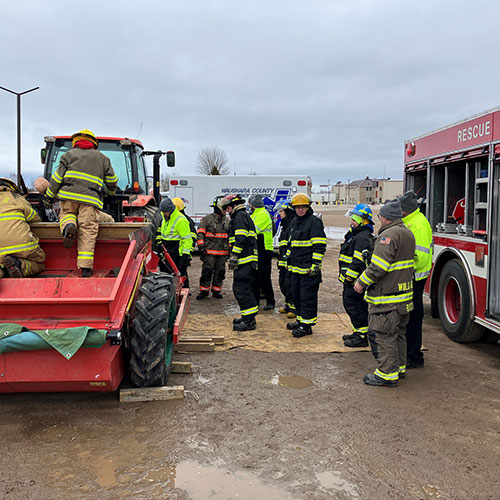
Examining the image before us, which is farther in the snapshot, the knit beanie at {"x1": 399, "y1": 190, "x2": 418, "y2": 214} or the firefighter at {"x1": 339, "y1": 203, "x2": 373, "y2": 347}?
the firefighter at {"x1": 339, "y1": 203, "x2": 373, "y2": 347}

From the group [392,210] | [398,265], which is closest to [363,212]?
[392,210]

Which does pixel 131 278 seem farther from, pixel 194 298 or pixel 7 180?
pixel 194 298

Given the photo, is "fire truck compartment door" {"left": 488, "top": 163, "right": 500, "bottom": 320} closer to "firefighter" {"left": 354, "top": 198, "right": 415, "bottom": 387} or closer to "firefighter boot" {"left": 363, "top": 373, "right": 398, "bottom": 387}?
"firefighter" {"left": 354, "top": 198, "right": 415, "bottom": 387}

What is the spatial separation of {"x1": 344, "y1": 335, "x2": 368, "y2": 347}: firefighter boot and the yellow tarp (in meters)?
0.08

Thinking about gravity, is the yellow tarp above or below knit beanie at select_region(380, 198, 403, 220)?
below

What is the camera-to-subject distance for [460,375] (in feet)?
16.8

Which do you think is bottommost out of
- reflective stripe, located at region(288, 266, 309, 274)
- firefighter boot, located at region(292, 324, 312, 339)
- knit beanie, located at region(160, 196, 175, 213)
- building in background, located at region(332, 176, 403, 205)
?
firefighter boot, located at region(292, 324, 312, 339)

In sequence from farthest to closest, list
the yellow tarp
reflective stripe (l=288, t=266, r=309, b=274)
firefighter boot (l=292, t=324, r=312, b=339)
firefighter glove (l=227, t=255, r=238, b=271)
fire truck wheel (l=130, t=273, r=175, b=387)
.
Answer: firefighter glove (l=227, t=255, r=238, b=271) < firefighter boot (l=292, t=324, r=312, b=339) < reflective stripe (l=288, t=266, r=309, b=274) < the yellow tarp < fire truck wheel (l=130, t=273, r=175, b=387)

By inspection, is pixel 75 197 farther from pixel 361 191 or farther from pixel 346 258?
pixel 361 191

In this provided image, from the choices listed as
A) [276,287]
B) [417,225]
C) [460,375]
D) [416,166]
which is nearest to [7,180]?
[417,225]

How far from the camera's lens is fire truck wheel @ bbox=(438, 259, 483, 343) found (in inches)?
240

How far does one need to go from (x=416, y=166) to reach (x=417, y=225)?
2.86 m

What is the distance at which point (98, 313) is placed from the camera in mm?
3699

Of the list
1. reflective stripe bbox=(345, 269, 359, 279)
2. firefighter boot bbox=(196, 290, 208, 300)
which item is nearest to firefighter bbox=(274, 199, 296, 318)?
firefighter boot bbox=(196, 290, 208, 300)
